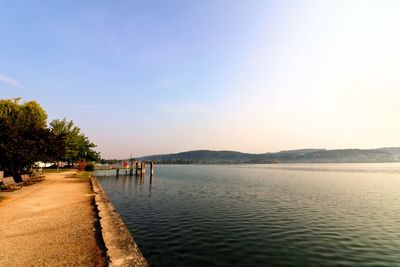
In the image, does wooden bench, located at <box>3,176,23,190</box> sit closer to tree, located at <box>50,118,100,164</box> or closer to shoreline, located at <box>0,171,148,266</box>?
shoreline, located at <box>0,171,148,266</box>

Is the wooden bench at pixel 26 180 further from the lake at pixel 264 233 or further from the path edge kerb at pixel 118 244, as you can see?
the path edge kerb at pixel 118 244

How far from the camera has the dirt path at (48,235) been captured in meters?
7.18

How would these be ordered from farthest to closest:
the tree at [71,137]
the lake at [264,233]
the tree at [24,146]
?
the tree at [71,137] < the tree at [24,146] < the lake at [264,233]

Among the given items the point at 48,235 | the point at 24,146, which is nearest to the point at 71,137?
the point at 24,146

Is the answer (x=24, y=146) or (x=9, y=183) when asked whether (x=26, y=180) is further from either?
(x=9, y=183)

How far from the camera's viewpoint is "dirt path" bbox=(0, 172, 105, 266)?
718cm

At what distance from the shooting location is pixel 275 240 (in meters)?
12.8

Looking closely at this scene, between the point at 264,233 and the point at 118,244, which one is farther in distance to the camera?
the point at 264,233

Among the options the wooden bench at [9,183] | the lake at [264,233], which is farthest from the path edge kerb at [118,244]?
the wooden bench at [9,183]

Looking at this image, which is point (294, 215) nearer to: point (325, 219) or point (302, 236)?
point (325, 219)

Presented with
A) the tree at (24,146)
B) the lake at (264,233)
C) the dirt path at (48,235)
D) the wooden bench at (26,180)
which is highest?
the tree at (24,146)

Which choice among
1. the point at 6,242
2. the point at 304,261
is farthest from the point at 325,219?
the point at 6,242

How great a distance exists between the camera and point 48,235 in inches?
367

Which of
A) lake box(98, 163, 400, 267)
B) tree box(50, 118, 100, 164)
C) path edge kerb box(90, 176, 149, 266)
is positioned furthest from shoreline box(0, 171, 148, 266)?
tree box(50, 118, 100, 164)
